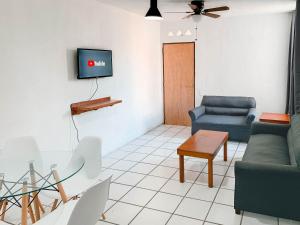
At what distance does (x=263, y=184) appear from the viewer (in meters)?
2.57

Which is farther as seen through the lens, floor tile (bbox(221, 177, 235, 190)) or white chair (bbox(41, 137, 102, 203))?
floor tile (bbox(221, 177, 235, 190))

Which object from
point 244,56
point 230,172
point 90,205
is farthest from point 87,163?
point 244,56

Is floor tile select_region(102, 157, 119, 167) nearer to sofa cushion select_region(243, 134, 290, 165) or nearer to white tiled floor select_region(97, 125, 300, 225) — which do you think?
white tiled floor select_region(97, 125, 300, 225)

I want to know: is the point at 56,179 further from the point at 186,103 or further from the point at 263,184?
the point at 186,103

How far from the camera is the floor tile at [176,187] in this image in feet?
10.9

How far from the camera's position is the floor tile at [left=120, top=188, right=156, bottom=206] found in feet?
10.2

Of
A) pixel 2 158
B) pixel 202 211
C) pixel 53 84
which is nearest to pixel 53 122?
pixel 53 84

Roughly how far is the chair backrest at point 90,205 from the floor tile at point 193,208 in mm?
1271

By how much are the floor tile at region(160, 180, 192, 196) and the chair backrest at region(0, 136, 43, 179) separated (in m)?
1.53

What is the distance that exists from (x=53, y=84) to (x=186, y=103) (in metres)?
3.72

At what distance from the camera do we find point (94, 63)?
4156mm

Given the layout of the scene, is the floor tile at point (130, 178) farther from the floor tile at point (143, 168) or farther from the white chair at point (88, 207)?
the white chair at point (88, 207)

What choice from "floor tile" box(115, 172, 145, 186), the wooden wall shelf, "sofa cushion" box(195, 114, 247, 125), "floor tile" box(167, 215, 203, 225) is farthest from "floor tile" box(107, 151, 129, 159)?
"floor tile" box(167, 215, 203, 225)

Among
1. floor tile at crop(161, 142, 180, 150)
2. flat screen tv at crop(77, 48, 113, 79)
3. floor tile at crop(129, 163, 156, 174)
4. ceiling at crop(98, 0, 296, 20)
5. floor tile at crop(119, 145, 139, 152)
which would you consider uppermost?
ceiling at crop(98, 0, 296, 20)
